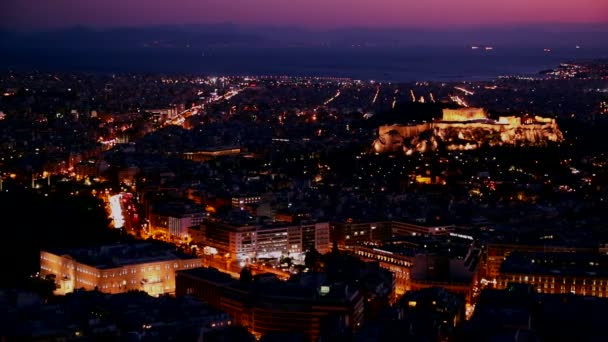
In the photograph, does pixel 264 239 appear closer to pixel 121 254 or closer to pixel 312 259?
pixel 312 259

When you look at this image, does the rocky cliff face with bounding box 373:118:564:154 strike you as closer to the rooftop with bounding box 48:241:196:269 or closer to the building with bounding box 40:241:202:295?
the rooftop with bounding box 48:241:196:269

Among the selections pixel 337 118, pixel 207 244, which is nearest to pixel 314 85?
pixel 337 118

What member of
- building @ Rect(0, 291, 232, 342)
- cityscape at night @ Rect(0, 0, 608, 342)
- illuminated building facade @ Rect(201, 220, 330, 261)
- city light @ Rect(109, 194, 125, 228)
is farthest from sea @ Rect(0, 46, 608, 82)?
building @ Rect(0, 291, 232, 342)

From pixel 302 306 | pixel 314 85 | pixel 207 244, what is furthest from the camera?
pixel 314 85

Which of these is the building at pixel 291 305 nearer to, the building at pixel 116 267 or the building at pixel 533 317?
the building at pixel 533 317

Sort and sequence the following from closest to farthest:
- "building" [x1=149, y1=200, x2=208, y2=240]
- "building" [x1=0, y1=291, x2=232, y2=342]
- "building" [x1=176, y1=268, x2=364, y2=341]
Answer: "building" [x1=0, y1=291, x2=232, y2=342] → "building" [x1=176, y1=268, x2=364, y2=341] → "building" [x1=149, y1=200, x2=208, y2=240]

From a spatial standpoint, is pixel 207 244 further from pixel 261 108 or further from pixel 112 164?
pixel 261 108

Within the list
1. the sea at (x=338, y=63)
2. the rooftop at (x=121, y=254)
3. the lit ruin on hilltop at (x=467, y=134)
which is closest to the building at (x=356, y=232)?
the rooftop at (x=121, y=254)

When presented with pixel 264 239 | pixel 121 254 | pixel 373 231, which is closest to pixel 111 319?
pixel 121 254
